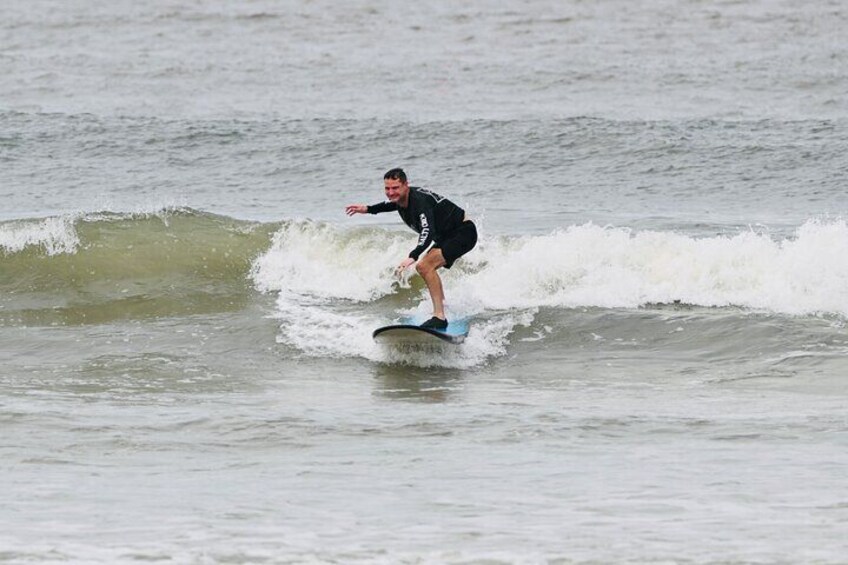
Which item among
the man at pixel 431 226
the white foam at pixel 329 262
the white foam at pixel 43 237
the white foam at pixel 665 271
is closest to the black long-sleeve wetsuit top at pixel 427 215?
the man at pixel 431 226

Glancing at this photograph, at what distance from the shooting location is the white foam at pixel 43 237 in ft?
53.6

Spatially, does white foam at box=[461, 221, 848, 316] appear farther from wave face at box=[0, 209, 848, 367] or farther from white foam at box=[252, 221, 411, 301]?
white foam at box=[252, 221, 411, 301]

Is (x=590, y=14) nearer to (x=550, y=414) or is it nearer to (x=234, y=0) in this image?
(x=234, y=0)

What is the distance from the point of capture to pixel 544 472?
25.8ft

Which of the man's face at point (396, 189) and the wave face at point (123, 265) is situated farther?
the wave face at point (123, 265)

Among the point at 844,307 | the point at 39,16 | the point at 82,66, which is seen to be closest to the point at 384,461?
the point at 844,307

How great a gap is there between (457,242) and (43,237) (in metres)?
6.30

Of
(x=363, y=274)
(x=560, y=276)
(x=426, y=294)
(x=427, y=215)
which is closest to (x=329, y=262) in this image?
(x=363, y=274)

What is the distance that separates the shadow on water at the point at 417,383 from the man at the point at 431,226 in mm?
434

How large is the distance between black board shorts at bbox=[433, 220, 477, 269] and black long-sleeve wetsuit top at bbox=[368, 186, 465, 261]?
0.14 feet

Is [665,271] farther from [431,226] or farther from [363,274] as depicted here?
[431,226]

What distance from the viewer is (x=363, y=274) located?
15.7m

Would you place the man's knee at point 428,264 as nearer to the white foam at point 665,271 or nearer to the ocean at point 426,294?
the ocean at point 426,294

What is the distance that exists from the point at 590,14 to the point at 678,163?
1423 cm
